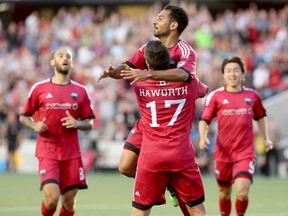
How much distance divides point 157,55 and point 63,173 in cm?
340

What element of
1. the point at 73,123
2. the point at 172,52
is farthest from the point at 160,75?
the point at 73,123

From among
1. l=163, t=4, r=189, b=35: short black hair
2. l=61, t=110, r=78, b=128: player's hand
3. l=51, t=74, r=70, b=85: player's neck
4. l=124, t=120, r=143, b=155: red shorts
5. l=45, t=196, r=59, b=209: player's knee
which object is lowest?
l=45, t=196, r=59, b=209: player's knee

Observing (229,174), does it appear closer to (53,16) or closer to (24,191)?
(24,191)

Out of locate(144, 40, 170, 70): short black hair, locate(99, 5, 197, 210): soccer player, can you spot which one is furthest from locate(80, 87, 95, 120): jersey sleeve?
locate(144, 40, 170, 70): short black hair

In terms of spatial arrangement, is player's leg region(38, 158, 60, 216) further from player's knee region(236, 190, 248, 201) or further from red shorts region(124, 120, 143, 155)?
player's knee region(236, 190, 248, 201)

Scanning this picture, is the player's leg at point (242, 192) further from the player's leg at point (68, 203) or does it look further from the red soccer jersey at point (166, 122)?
the red soccer jersey at point (166, 122)

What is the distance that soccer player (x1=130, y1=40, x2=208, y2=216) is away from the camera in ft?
32.3

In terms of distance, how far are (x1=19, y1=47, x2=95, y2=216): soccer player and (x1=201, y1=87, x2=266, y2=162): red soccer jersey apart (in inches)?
85.1

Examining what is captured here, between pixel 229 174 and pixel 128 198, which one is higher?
pixel 229 174

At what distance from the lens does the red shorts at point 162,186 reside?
32.6 feet

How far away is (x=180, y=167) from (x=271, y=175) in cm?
1569

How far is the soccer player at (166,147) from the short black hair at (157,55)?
10cm

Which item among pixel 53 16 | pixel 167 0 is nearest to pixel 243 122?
pixel 167 0

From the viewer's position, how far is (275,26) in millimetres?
29141
